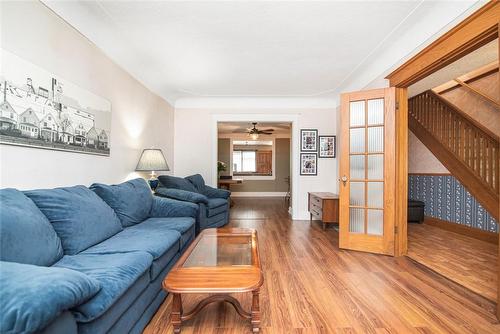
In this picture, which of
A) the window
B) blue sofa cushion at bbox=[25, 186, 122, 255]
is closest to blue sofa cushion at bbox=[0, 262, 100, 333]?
blue sofa cushion at bbox=[25, 186, 122, 255]

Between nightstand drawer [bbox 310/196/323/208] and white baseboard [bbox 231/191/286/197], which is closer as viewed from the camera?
nightstand drawer [bbox 310/196/323/208]

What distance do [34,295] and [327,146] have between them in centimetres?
508

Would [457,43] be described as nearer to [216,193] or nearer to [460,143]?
[460,143]

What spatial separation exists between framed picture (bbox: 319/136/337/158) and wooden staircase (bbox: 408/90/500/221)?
5.34ft

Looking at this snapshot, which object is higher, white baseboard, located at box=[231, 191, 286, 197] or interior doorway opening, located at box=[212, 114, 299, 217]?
interior doorway opening, located at box=[212, 114, 299, 217]

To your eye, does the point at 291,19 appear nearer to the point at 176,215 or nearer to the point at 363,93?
the point at 363,93

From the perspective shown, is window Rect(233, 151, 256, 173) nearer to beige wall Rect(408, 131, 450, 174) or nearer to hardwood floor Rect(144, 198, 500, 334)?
beige wall Rect(408, 131, 450, 174)

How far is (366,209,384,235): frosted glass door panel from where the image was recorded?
3164 mm

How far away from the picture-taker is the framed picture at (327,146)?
205 inches

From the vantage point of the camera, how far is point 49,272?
1.02 m

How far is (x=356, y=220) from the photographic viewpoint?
3336mm

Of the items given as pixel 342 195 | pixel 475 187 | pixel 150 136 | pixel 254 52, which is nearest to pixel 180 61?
pixel 254 52

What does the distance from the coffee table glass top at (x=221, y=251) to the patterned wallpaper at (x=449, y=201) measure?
387cm

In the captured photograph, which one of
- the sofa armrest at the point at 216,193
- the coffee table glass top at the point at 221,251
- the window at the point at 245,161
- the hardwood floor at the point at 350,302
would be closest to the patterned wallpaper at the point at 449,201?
the hardwood floor at the point at 350,302
